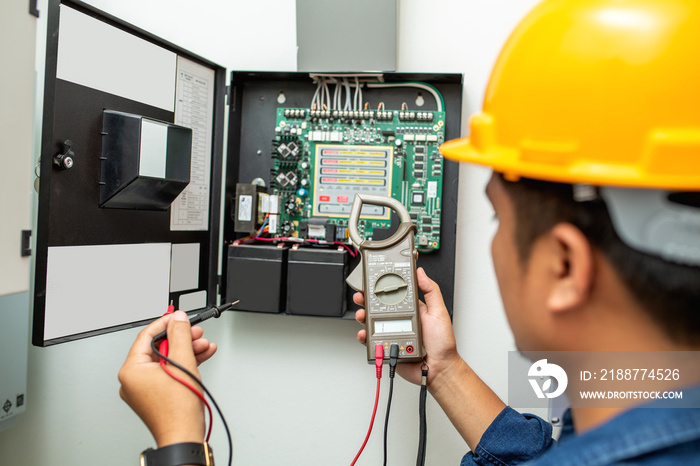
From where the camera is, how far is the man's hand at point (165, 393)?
2.20 feet

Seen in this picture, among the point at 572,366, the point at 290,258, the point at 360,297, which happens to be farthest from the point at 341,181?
the point at 572,366

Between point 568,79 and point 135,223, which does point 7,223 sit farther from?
point 568,79

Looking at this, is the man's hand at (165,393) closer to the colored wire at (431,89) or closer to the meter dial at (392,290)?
the meter dial at (392,290)

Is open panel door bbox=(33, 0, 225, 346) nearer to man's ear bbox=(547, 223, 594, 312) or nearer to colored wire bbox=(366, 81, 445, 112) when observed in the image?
colored wire bbox=(366, 81, 445, 112)

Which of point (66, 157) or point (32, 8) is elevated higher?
point (32, 8)

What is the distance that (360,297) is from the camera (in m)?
1.07

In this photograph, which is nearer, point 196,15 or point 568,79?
point 568,79

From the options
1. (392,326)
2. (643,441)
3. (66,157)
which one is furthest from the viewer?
(392,326)

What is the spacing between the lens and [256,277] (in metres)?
1.26

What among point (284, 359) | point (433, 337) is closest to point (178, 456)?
point (433, 337)

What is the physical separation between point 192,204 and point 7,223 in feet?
1.42

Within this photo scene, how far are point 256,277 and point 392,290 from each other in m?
0.42

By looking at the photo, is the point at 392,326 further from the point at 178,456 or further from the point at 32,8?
the point at 32,8

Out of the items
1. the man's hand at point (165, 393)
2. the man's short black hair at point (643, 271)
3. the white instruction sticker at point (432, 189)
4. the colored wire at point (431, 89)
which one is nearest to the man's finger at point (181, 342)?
the man's hand at point (165, 393)
